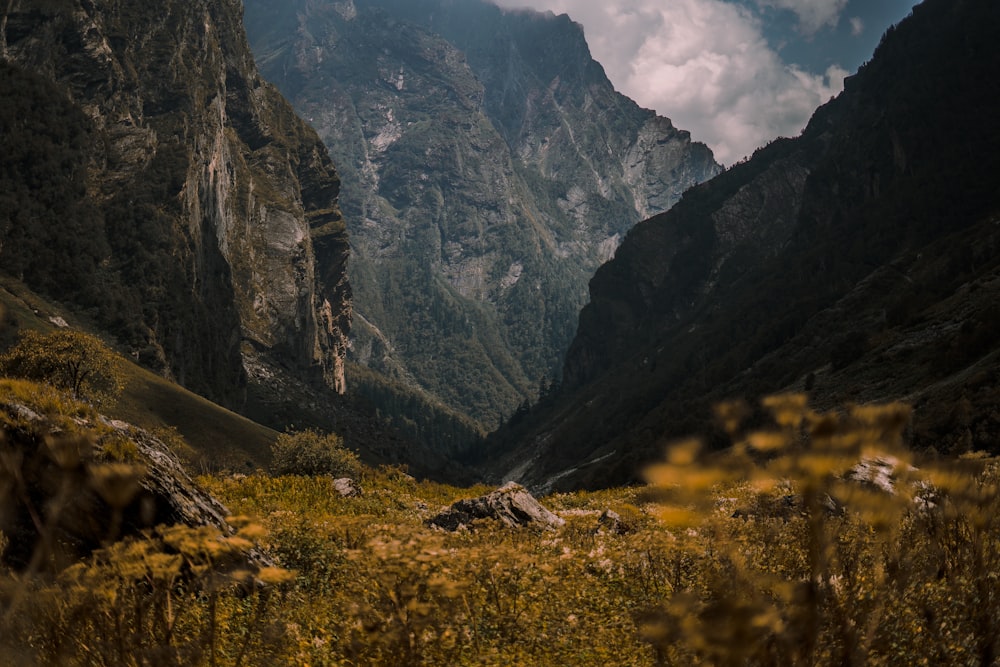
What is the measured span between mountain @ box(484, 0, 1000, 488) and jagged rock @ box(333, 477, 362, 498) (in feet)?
90.3

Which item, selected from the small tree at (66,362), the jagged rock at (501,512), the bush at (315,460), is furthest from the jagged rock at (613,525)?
the small tree at (66,362)

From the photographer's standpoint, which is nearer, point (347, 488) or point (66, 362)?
point (347, 488)

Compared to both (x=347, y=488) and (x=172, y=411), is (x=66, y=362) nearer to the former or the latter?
(x=347, y=488)

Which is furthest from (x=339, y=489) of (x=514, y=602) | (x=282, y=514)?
(x=514, y=602)

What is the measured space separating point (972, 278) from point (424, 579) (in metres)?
90.8

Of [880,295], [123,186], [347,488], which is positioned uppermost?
[880,295]

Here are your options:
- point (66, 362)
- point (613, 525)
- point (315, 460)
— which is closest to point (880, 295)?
point (315, 460)

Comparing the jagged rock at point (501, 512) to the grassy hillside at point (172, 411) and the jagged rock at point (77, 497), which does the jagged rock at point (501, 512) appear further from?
the grassy hillside at point (172, 411)

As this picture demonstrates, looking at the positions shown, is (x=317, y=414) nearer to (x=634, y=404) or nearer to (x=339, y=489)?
(x=634, y=404)

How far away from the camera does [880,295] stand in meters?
104

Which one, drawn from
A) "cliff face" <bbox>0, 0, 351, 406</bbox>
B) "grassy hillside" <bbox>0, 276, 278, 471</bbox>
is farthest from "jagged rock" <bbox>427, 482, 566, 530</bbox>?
"cliff face" <bbox>0, 0, 351, 406</bbox>

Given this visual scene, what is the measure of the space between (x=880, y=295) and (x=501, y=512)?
104485 millimetres

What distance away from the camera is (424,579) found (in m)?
5.43

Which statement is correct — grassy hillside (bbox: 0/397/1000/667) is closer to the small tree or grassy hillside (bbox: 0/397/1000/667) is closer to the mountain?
the mountain
